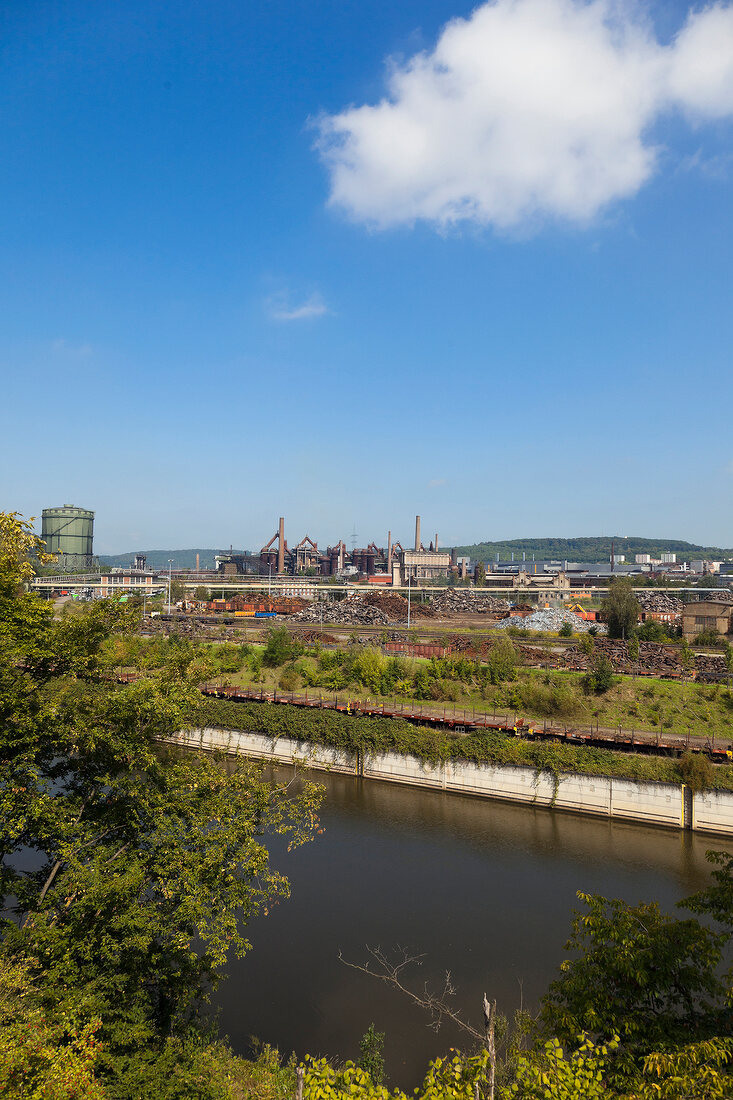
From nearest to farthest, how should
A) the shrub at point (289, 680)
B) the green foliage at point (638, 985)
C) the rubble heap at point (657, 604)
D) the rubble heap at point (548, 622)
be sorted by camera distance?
the green foliage at point (638, 985) → the shrub at point (289, 680) → the rubble heap at point (548, 622) → the rubble heap at point (657, 604)

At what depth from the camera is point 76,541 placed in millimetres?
95938

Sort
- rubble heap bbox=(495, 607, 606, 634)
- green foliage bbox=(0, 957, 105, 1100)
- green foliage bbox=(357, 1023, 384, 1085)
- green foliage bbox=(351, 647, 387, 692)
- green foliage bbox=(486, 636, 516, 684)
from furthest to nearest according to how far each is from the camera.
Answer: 1. rubble heap bbox=(495, 607, 606, 634)
2. green foliage bbox=(351, 647, 387, 692)
3. green foliage bbox=(486, 636, 516, 684)
4. green foliage bbox=(357, 1023, 384, 1085)
5. green foliage bbox=(0, 957, 105, 1100)

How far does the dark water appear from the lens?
1102 cm

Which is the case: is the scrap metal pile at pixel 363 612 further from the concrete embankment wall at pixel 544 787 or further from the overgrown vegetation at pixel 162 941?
the overgrown vegetation at pixel 162 941

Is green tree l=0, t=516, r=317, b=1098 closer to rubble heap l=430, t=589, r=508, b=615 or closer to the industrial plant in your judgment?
rubble heap l=430, t=589, r=508, b=615

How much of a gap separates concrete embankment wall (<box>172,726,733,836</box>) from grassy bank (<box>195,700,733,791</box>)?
0.25 meters

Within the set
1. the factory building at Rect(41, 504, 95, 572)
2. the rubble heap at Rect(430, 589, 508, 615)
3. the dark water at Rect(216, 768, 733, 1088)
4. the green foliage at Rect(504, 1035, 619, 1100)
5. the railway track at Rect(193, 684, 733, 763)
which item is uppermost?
the factory building at Rect(41, 504, 95, 572)

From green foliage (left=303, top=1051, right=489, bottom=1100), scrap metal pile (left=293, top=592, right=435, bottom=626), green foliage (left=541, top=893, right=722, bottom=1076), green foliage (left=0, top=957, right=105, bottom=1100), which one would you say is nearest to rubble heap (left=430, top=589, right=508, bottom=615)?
scrap metal pile (left=293, top=592, right=435, bottom=626)

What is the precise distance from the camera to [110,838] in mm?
8914

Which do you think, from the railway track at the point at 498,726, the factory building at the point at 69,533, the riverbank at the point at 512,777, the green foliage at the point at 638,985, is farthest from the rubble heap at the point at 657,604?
the factory building at the point at 69,533

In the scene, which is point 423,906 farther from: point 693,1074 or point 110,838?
point 693,1074

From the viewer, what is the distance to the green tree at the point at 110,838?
24.3ft

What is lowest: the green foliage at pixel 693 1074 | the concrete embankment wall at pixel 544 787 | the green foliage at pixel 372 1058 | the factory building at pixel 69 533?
the concrete embankment wall at pixel 544 787

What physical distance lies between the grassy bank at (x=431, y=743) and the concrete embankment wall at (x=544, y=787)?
25 centimetres
